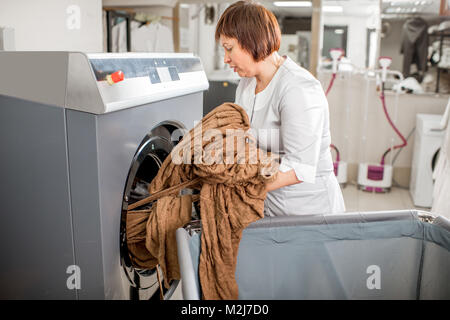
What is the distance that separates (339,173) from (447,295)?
10.0 ft

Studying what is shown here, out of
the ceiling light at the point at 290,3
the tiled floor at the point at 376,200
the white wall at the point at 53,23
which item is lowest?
the tiled floor at the point at 376,200

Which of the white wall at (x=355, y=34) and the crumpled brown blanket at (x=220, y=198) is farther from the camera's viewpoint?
the white wall at (x=355, y=34)

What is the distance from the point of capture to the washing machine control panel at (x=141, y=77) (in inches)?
45.9

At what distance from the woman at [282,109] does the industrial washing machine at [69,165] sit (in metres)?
0.31

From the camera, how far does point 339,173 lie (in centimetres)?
422

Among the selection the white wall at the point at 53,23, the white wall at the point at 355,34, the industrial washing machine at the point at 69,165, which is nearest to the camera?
the industrial washing machine at the point at 69,165

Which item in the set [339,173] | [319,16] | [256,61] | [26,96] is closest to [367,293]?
[256,61]

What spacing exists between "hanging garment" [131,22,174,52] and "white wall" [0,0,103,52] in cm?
157

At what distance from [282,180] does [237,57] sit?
1.38 ft

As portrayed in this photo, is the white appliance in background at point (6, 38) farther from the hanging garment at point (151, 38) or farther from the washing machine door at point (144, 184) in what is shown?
the hanging garment at point (151, 38)

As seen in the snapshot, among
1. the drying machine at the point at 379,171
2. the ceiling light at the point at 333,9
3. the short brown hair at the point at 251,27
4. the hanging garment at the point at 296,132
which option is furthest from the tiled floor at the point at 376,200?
the short brown hair at the point at 251,27

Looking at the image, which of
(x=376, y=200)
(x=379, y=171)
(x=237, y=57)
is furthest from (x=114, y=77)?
(x=379, y=171)

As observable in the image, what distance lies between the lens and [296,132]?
1311 mm

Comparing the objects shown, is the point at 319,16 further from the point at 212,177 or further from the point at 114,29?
the point at 212,177
